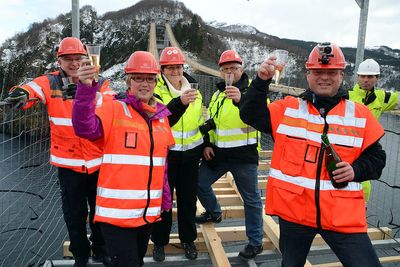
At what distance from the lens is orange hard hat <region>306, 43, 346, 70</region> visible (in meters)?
2.35

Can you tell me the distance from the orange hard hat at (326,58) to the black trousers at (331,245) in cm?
110

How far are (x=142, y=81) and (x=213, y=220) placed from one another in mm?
2105

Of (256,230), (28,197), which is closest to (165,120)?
(256,230)

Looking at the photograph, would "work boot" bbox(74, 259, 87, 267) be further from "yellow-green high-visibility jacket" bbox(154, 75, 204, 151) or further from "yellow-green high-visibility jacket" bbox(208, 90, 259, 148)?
"yellow-green high-visibility jacket" bbox(208, 90, 259, 148)

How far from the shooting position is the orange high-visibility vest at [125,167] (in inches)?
90.9

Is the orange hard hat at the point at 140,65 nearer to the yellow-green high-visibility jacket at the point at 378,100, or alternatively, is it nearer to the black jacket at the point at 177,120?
the black jacket at the point at 177,120

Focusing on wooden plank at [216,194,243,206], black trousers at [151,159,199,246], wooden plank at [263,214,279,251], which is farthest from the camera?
wooden plank at [216,194,243,206]

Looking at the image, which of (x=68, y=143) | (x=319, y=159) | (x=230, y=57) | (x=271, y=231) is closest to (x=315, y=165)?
(x=319, y=159)

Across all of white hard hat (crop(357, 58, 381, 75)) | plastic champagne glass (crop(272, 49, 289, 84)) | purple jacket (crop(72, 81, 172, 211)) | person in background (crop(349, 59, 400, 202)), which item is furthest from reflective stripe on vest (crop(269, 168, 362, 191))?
white hard hat (crop(357, 58, 381, 75))

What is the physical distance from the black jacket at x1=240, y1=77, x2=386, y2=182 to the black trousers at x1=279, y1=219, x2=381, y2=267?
0.40 meters

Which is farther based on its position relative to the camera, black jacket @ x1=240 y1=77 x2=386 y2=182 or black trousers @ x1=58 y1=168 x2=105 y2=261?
black trousers @ x1=58 y1=168 x2=105 y2=261

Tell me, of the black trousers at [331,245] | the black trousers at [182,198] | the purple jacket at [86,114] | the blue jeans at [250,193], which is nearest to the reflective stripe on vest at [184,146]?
→ the black trousers at [182,198]

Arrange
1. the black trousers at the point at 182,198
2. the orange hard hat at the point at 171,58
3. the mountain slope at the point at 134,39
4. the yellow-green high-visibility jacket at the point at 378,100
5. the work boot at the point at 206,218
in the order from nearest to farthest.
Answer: the orange hard hat at the point at 171,58 < the black trousers at the point at 182,198 < the work boot at the point at 206,218 < the yellow-green high-visibility jacket at the point at 378,100 < the mountain slope at the point at 134,39

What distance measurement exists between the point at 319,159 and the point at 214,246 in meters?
1.68
